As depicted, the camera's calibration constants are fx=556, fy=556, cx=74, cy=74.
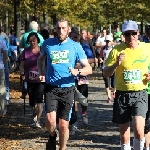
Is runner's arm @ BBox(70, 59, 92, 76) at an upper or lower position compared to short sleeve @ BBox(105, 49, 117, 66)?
lower

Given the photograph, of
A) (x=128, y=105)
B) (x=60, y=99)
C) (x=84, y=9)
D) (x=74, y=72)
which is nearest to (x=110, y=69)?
(x=128, y=105)

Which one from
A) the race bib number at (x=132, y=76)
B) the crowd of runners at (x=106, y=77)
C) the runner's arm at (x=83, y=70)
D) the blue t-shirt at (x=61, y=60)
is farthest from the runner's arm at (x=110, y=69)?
the blue t-shirt at (x=61, y=60)

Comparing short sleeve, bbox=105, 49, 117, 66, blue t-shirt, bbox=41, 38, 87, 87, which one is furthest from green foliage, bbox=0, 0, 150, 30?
short sleeve, bbox=105, 49, 117, 66

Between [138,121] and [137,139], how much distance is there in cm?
25

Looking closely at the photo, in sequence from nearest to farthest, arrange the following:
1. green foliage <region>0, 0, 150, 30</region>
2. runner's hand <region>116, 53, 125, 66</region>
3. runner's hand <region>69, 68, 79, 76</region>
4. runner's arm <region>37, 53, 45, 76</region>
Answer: runner's hand <region>116, 53, 125, 66</region>
runner's hand <region>69, 68, 79, 76</region>
runner's arm <region>37, 53, 45, 76</region>
green foliage <region>0, 0, 150, 30</region>

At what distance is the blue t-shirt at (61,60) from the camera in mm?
7633

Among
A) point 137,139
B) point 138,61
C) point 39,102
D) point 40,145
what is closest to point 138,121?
point 137,139

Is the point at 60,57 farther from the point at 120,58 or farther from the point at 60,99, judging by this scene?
the point at 120,58

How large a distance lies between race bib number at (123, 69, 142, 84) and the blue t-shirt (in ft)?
3.14

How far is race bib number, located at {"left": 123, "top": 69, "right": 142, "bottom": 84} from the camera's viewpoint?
6969 millimetres

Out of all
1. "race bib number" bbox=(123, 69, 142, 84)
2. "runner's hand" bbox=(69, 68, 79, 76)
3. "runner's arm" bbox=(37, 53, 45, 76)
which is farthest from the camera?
"runner's arm" bbox=(37, 53, 45, 76)

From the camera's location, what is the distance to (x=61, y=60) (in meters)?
7.63

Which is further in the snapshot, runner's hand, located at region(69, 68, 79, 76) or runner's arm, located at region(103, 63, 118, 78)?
runner's hand, located at region(69, 68, 79, 76)

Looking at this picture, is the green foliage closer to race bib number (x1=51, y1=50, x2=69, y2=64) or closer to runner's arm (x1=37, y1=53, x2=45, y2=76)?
runner's arm (x1=37, y1=53, x2=45, y2=76)
